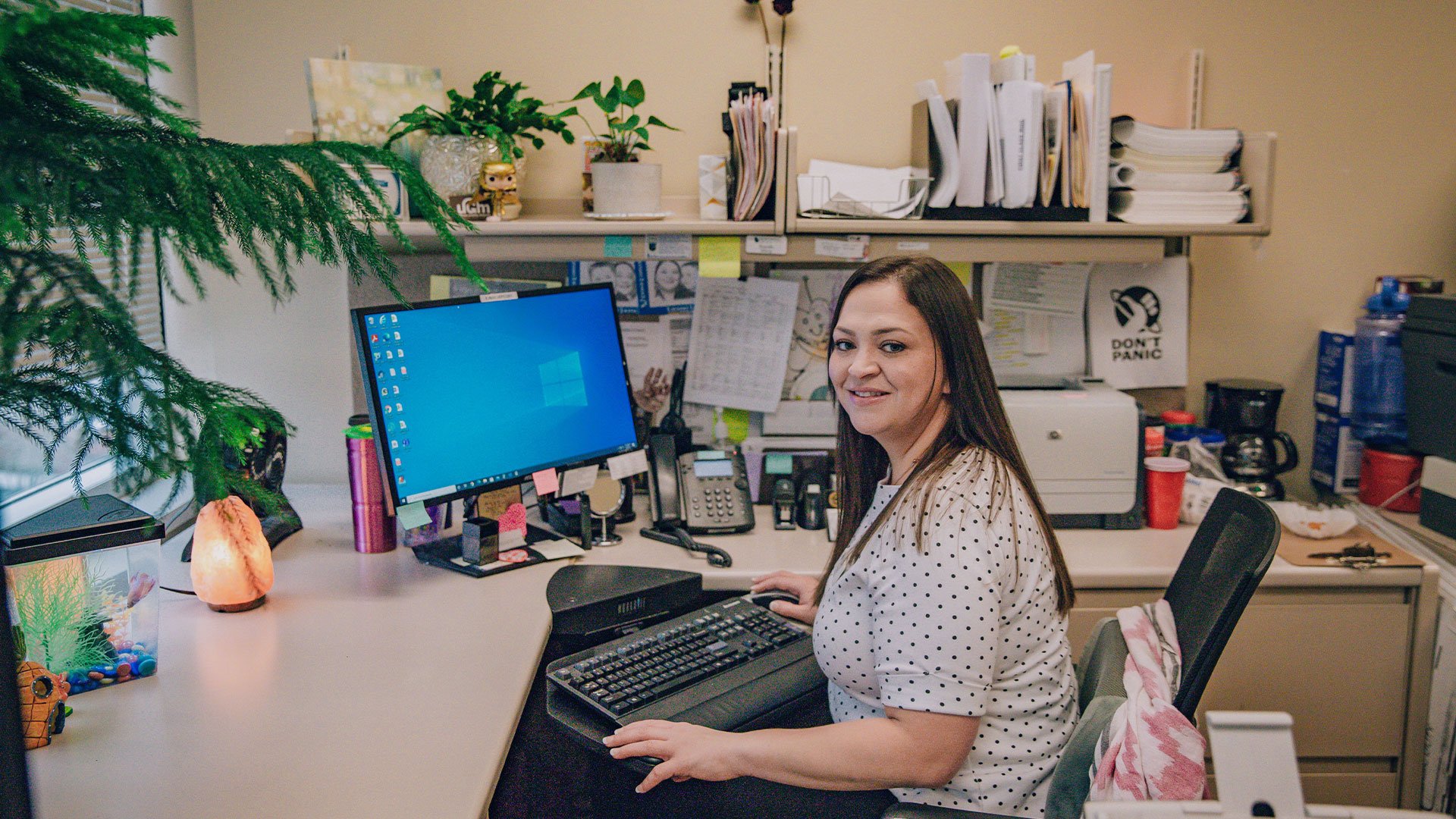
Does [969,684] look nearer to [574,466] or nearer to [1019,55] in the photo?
[574,466]

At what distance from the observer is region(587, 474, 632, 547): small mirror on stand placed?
2027 mm

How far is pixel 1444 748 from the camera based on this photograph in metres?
1.94

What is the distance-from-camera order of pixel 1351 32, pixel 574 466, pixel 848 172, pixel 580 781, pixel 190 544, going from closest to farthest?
pixel 580 781, pixel 190 544, pixel 574 466, pixel 848 172, pixel 1351 32

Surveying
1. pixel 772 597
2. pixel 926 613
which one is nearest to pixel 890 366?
pixel 926 613

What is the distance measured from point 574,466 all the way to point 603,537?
0.15 meters

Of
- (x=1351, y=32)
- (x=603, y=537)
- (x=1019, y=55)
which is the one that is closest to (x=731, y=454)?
(x=603, y=537)

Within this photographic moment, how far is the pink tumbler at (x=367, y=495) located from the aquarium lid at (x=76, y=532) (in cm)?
49

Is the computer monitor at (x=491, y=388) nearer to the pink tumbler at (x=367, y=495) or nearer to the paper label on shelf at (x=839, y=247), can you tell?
the pink tumbler at (x=367, y=495)

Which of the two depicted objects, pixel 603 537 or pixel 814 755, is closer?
pixel 814 755

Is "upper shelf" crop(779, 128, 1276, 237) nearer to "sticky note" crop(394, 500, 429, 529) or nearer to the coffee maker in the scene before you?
the coffee maker

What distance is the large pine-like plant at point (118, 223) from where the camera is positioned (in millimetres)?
687

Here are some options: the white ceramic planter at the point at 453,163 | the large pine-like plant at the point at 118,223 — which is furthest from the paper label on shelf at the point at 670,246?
the large pine-like plant at the point at 118,223

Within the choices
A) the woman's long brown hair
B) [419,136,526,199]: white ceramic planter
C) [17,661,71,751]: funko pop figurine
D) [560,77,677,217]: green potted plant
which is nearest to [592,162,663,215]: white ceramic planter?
[560,77,677,217]: green potted plant

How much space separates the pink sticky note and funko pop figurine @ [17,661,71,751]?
0.84 metres
